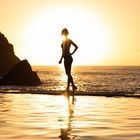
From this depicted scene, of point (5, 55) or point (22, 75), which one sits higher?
point (5, 55)

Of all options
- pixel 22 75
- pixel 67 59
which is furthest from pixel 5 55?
pixel 67 59

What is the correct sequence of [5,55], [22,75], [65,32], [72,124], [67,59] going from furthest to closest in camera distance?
[5,55]
[22,75]
[67,59]
[65,32]
[72,124]

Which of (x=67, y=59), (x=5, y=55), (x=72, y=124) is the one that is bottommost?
(x=72, y=124)

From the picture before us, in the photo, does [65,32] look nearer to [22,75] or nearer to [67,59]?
[67,59]

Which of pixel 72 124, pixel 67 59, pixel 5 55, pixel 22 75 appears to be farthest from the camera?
pixel 5 55

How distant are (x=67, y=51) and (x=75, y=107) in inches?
221

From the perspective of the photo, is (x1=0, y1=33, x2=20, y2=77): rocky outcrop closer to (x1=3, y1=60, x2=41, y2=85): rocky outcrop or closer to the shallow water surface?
(x1=3, y1=60, x2=41, y2=85): rocky outcrop

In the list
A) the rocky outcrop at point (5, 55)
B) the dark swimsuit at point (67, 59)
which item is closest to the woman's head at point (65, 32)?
the dark swimsuit at point (67, 59)

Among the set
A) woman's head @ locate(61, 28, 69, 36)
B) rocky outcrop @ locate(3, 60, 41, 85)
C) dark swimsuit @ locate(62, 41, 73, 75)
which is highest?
woman's head @ locate(61, 28, 69, 36)

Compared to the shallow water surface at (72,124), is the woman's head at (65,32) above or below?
above

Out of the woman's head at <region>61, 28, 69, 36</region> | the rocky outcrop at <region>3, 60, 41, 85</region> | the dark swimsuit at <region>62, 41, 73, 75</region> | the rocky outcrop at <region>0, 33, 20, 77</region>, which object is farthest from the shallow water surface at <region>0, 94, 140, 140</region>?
the rocky outcrop at <region>0, 33, 20, 77</region>

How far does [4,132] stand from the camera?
8445mm

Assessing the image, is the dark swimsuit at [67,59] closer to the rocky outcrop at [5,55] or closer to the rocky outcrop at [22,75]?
the rocky outcrop at [22,75]

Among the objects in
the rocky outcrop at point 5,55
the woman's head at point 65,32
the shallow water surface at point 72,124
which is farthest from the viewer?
the rocky outcrop at point 5,55
